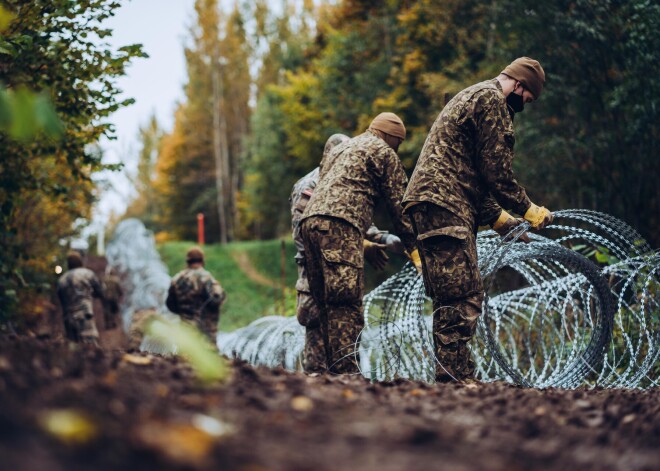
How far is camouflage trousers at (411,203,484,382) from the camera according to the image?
4934 millimetres

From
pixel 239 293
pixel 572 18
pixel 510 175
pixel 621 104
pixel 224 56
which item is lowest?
pixel 239 293

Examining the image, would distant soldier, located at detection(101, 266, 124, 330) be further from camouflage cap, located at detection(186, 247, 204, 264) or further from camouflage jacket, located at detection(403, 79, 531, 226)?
camouflage jacket, located at detection(403, 79, 531, 226)

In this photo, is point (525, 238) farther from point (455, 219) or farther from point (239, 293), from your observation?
point (239, 293)

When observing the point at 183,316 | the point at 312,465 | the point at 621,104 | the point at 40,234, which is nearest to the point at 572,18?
the point at 621,104

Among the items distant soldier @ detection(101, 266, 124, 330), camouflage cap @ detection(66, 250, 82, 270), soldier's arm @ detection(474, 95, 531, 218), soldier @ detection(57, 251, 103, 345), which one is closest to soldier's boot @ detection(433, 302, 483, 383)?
soldier's arm @ detection(474, 95, 531, 218)

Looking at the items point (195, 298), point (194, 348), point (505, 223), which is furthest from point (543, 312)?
point (195, 298)

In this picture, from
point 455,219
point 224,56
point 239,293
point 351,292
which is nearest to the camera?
point 455,219

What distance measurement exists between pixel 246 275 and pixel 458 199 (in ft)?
81.6

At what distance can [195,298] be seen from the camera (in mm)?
9094

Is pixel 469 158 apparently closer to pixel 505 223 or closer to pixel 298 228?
pixel 505 223

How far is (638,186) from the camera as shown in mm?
12656

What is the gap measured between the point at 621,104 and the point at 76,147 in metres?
8.92

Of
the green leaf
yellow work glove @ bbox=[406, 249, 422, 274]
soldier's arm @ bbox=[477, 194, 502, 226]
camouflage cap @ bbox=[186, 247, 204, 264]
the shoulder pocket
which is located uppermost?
soldier's arm @ bbox=[477, 194, 502, 226]

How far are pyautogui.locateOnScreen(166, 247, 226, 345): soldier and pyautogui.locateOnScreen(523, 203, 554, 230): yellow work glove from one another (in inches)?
191
